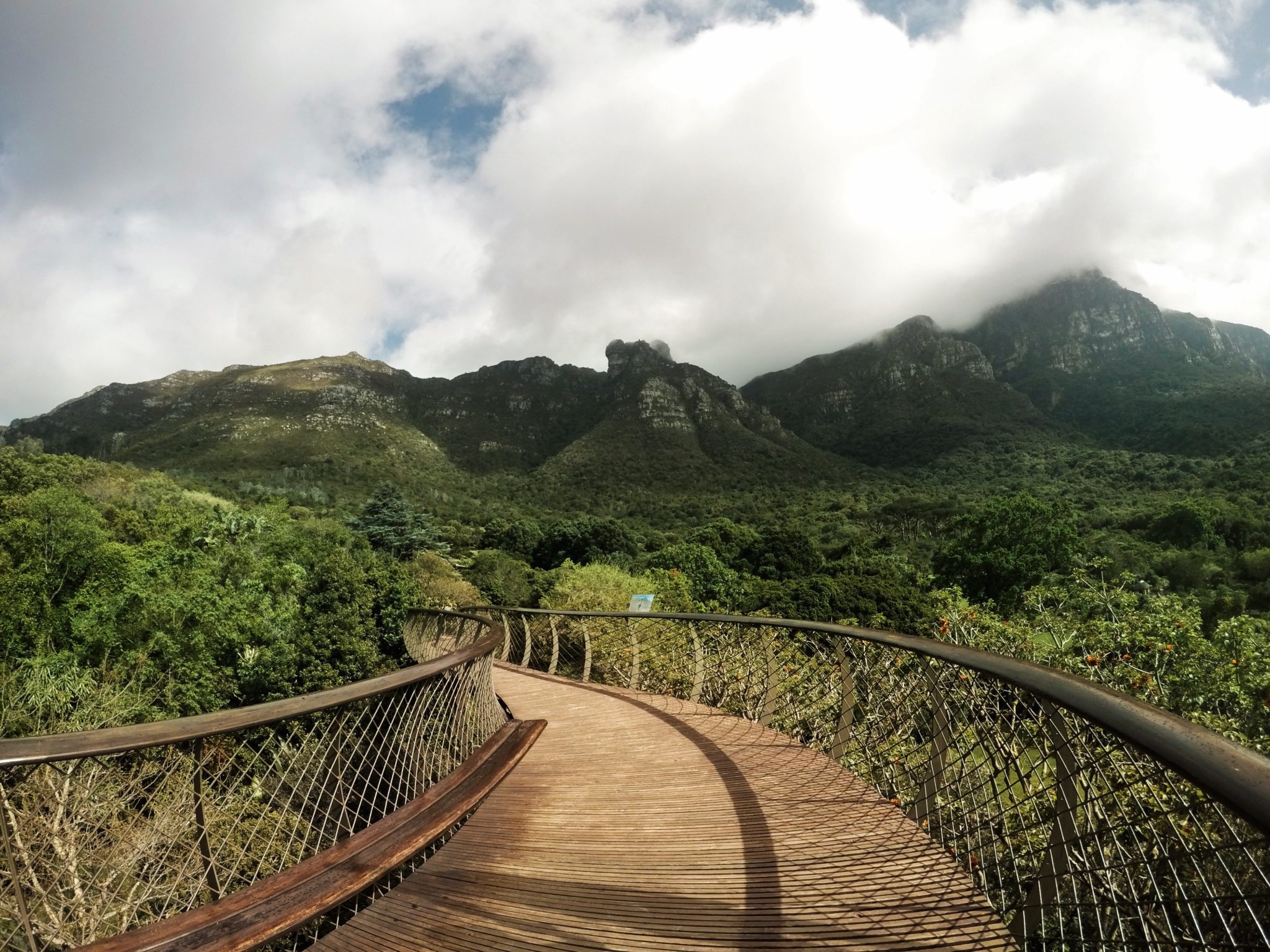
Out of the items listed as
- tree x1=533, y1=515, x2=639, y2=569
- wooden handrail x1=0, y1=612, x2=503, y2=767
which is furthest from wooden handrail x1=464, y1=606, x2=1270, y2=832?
tree x1=533, y1=515, x2=639, y2=569

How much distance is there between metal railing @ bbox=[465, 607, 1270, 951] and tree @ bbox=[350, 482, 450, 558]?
43.7 m

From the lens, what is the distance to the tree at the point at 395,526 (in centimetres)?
4538

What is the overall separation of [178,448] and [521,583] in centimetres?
5608

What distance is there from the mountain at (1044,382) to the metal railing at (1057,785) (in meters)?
87.1

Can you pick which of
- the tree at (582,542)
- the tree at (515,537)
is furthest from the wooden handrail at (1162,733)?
the tree at (515,537)

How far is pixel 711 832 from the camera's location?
2838mm

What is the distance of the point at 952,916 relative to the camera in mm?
2006

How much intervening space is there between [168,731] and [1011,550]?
3717cm

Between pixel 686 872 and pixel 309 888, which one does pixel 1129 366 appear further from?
pixel 309 888

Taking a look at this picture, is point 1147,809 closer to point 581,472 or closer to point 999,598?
point 999,598

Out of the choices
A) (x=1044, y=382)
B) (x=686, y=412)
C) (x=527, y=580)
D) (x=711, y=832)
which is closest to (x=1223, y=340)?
(x=1044, y=382)

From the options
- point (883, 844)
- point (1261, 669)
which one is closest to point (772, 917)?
point (883, 844)

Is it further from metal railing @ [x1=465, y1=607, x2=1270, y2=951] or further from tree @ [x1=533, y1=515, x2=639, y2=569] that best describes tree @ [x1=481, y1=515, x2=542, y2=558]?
metal railing @ [x1=465, y1=607, x2=1270, y2=951]

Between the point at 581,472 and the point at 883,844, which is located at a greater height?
the point at 581,472
